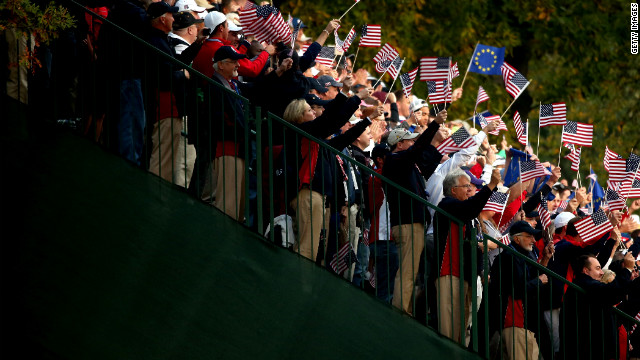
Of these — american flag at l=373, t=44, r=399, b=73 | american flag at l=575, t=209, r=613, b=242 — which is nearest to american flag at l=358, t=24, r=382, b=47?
american flag at l=373, t=44, r=399, b=73

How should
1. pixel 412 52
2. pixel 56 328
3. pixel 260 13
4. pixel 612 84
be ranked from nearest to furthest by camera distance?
pixel 56 328, pixel 260 13, pixel 412 52, pixel 612 84

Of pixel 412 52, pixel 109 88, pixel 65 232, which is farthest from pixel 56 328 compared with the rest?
pixel 412 52

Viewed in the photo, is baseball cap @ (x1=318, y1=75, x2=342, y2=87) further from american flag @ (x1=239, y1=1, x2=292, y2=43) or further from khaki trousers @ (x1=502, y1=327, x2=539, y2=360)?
khaki trousers @ (x1=502, y1=327, x2=539, y2=360)

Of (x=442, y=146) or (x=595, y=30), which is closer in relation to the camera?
(x=442, y=146)

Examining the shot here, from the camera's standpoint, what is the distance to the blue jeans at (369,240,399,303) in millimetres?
11500

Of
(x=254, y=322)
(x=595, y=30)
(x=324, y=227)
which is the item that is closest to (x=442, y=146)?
(x=324, y=227)

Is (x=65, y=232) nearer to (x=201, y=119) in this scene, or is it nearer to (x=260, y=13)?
(x=201, y=119)

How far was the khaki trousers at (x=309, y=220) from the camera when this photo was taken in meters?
11.0

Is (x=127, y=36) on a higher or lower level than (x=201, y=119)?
higher

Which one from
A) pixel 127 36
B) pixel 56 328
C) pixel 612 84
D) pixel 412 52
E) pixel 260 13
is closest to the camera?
pixel 56 328

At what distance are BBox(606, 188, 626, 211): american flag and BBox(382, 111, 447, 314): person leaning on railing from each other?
4678 mm

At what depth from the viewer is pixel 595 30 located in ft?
85.6

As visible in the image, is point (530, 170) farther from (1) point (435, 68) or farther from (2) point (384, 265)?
(2) point (384, 265)

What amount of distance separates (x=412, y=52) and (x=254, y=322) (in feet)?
49.5
